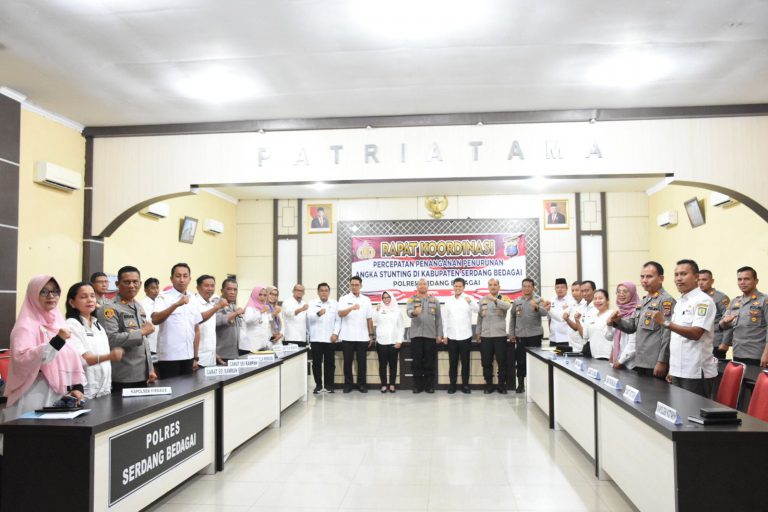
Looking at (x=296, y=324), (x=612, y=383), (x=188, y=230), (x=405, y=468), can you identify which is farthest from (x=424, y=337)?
(x=612, y=383)

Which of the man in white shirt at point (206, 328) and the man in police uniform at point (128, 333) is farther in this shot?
the man in white shirt at point (206, 328)

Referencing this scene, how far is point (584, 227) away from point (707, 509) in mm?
7267

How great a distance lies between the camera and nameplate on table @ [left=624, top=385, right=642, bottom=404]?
9.34 ft

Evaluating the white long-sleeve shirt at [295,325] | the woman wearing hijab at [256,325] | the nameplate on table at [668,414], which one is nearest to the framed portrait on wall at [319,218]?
the white long-sleeve shirt at [295,325]

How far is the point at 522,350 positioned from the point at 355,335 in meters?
2.18

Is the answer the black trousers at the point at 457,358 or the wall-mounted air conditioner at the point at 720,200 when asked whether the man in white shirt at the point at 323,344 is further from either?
the wall-mounted air conditioner at the point at 720,200

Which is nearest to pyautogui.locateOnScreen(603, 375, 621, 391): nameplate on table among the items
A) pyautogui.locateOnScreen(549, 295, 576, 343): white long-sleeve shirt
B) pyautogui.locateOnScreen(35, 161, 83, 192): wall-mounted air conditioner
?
pyautogui.locateOnScreen(549, 295, 576, 343): white long-sleeve shirt

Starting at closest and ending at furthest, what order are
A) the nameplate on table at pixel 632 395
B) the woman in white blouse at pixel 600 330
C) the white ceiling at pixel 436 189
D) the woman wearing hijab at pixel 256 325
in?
the nameplate on table at pixel 632 395 → the woman in white blouse at pixel 600 330 → the woman wearing hijab at pixel 256 325 → the white ceiling at pixel 436 189

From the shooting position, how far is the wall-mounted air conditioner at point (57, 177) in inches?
190

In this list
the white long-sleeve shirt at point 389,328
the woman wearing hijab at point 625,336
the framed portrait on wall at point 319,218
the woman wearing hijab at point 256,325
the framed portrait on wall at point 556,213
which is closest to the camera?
the woman wearing hijab at point 625,336

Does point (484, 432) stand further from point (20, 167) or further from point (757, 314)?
point (20, 167)

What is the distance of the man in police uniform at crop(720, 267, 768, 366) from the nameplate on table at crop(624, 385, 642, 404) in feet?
8.68

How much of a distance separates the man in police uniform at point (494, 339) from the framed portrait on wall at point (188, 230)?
4.28 meters

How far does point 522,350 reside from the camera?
6.96 m
